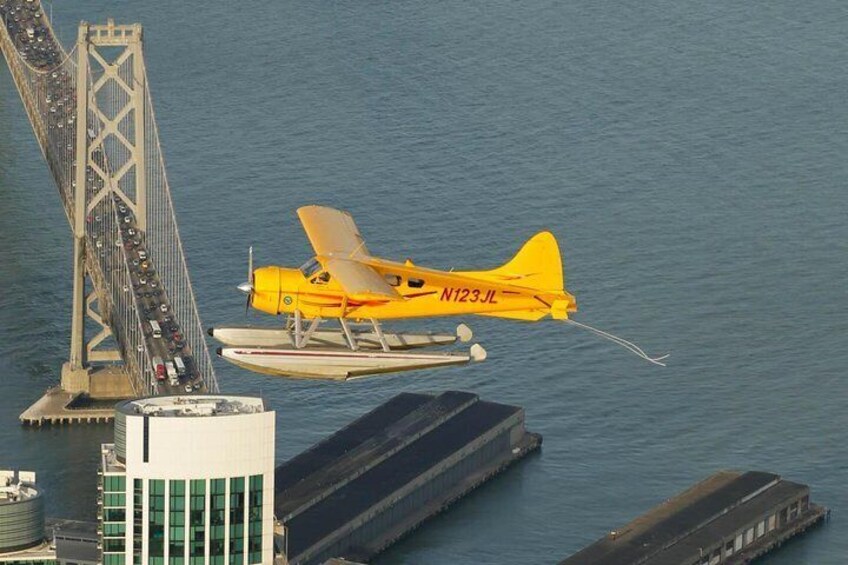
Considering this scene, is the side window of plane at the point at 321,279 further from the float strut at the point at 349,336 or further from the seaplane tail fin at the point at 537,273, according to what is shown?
the seaplane tail fin at the point at 537,273

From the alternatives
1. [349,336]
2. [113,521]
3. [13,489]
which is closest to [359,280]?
[349,336]

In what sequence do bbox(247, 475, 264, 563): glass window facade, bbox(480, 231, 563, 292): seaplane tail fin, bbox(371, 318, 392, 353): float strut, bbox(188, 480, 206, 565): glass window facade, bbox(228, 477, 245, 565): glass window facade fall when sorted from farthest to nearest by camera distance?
bbox(247, 475, 264, 563): glass window facade → bbox(228, 477, 245, 565): glass window facade → bbox(188, 480, 206, 565): glass window facade → bbox(480, 231, 563, 292): seaplane tail fin → bbox(371, 318, 392, 353): float strut

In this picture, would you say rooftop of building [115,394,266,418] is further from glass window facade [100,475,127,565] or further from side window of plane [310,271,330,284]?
side window of plane [310,271,330,284]

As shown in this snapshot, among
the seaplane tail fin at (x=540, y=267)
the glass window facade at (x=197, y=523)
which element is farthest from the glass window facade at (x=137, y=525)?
the seaplane tail fin at (x=540, y=267)

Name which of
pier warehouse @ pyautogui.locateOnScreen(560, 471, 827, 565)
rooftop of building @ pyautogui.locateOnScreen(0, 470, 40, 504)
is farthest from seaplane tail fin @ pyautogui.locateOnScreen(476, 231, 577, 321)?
pier warehouse @ pyautogui.locateOnScreen(560, 471, 827, 565)

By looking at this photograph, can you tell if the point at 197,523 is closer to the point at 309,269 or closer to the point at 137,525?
the point at 137,525

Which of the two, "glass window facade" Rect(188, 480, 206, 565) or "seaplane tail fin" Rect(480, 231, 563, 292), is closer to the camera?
"seaplane tail fin" Rect(480, 231, 563, 292)
